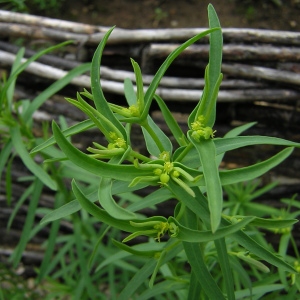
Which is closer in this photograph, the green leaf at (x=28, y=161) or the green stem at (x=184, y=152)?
the green stem at (x=184, y=152)

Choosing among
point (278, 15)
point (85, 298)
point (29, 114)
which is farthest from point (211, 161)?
point (278, 15)

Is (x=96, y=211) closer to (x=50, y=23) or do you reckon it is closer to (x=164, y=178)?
(x=164, y=178)

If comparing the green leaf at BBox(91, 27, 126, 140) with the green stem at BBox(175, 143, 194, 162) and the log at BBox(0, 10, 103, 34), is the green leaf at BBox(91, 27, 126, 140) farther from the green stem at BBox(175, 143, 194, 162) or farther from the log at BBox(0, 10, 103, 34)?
the log at BBox(0, 10, 103, 34)

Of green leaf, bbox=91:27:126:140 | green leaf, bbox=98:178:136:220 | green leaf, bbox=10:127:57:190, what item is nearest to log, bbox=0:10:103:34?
green leaf, bbox=10:127:57:190

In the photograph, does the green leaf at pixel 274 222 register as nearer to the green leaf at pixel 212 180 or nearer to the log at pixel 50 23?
the green leaf at pixel 212 180

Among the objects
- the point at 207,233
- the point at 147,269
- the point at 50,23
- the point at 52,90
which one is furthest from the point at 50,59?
the point at 207,233

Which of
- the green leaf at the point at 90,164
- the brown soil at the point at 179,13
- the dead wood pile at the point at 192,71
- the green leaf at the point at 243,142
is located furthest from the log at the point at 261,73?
the brown soil at the point at 179,13
